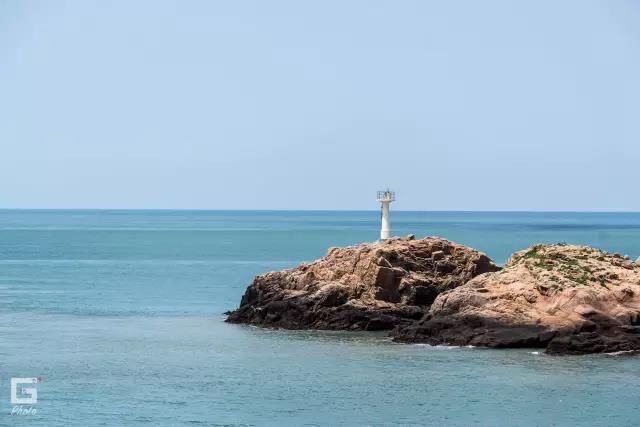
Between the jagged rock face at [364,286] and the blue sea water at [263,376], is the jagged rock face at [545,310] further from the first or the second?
the jagged rock face at [364,286]

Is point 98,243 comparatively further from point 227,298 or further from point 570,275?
point 570,275

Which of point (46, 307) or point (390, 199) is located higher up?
point (390, 199)

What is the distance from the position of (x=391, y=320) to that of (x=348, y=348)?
201 inches

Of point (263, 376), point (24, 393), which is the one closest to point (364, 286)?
point (263, 376)

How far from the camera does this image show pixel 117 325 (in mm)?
53750

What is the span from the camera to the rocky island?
145 ft

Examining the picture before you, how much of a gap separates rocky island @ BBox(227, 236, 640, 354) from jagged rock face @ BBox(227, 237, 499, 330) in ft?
0.14

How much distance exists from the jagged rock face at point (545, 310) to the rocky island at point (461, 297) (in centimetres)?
4

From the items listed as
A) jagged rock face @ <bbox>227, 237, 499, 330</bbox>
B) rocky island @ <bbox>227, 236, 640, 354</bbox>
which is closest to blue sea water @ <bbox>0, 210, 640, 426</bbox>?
rocky island @ <bbox>227, 236, 640, 354</bbox>

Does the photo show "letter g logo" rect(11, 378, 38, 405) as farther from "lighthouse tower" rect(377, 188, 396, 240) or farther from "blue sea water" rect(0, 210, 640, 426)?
"lighthouse tower" rect(377, 188, 396, 240)

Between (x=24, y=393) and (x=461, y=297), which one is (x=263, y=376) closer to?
(x=24, y=393)

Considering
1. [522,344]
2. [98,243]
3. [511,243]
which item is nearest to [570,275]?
[522,344]

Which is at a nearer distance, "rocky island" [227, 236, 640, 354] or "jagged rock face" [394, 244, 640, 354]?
"jagged rock face" [394, 244, 640, 354]

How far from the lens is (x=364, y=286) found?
51656 mm
